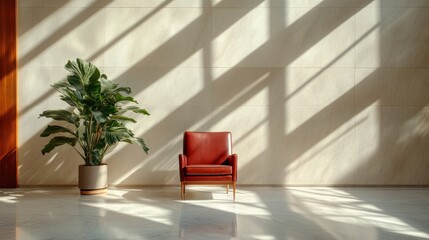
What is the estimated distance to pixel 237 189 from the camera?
7.16m

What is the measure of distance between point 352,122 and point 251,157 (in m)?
1.80

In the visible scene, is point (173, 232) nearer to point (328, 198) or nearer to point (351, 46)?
point (328, 198)

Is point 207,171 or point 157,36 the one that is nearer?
point 207,171

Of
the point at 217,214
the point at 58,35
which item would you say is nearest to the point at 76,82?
the point at 58,35

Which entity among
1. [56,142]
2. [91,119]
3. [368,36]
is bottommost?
[56,142]

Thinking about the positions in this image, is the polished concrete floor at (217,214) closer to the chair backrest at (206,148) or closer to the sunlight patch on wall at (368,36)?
the chair backrest at (206,148)

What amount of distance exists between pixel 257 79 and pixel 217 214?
2919mm

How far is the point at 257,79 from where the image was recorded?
24.3ft

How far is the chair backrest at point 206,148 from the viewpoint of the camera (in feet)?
22.4

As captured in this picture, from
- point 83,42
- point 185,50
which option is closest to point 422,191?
point 185,50

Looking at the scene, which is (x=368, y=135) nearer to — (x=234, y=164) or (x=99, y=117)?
(x=234, y=164)

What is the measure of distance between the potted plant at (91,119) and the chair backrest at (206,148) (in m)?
0.70

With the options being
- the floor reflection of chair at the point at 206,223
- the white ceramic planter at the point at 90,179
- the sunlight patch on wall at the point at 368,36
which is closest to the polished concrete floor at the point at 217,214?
the floor reflection of chair at the point at 206,223

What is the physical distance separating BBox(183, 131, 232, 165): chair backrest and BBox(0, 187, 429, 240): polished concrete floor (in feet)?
1.72
